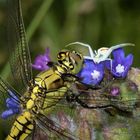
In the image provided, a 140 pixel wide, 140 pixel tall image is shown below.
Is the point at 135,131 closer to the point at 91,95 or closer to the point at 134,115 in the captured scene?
the point at 134,115

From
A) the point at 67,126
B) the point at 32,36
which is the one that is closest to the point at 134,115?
the point at 67,126

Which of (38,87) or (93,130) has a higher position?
(38,87)

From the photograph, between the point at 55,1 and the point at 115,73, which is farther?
the point at 55,1

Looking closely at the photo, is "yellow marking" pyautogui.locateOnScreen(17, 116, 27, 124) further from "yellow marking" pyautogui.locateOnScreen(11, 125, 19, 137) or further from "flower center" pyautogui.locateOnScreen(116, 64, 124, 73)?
"flower center" pyautogui.locateOnScreen(116, 64, 124, 73)

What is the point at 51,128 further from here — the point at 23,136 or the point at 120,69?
the point at 120,69

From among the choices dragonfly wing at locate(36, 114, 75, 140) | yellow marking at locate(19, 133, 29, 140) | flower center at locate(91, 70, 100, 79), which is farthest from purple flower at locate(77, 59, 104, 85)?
yellow marking at locate(19, 133, 29, 140)

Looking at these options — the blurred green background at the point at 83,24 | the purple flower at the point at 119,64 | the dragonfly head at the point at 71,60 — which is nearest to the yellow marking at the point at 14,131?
the dragonfly head at the point at 71,60

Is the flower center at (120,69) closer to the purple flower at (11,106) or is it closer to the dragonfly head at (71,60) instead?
the dragonfly head at (71,60)
